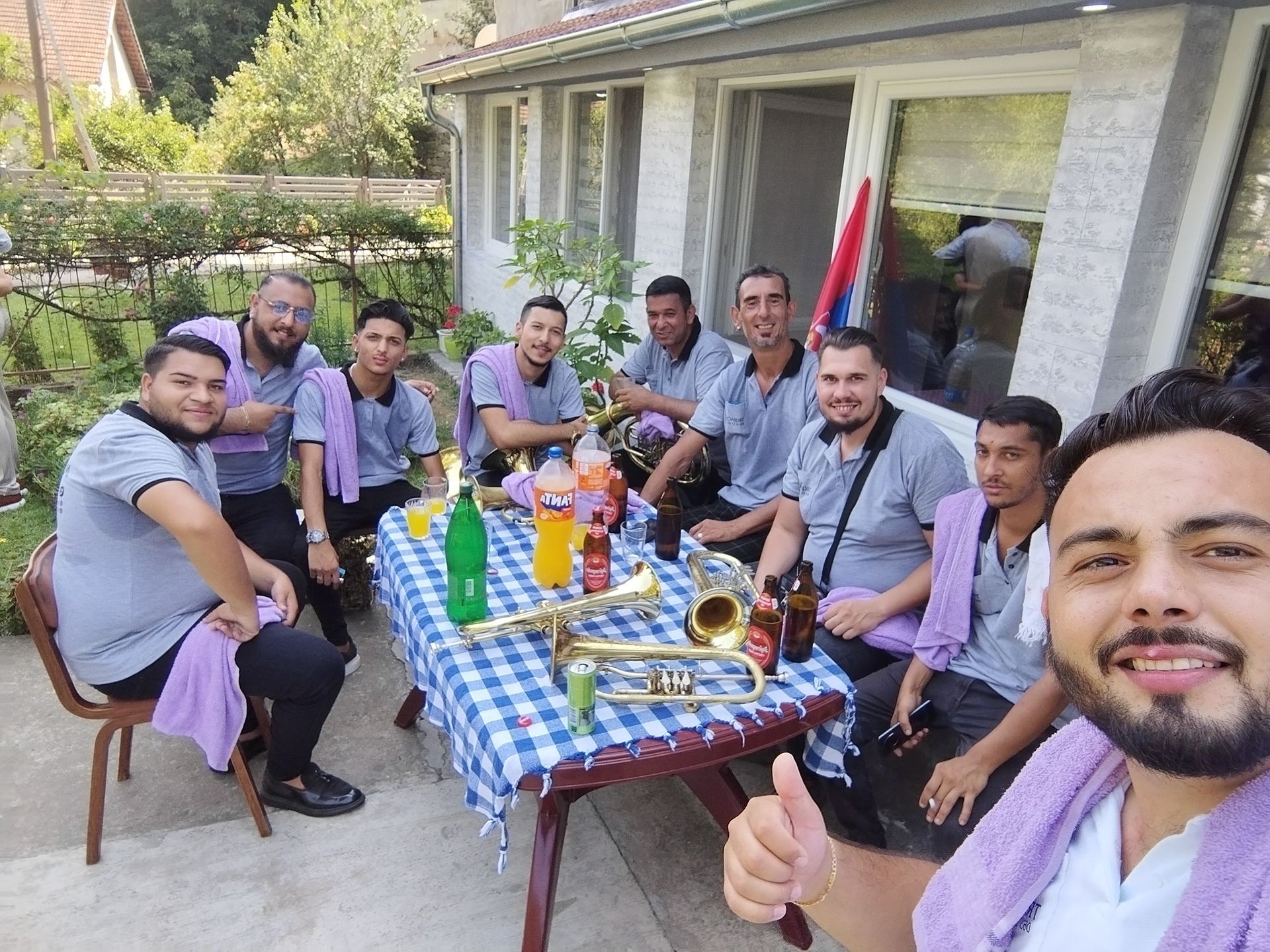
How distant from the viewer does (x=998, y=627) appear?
2.48 metres

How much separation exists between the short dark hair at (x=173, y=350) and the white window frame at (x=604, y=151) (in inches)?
160

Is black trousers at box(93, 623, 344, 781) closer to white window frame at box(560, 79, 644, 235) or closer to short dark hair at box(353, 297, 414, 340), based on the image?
short dark hair at box(353, 297, 414, 340)

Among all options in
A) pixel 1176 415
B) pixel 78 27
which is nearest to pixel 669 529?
pixel 1176 415

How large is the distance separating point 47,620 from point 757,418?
2.82 metres

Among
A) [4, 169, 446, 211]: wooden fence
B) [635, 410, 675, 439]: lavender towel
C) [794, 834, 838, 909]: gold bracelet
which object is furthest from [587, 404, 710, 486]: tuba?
[4, 169, 446, 211]: wooden fence

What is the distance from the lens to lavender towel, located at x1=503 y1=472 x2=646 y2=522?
278 cm

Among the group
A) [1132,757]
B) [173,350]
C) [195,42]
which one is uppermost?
[195,42]

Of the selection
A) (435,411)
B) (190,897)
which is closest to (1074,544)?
(190,897)

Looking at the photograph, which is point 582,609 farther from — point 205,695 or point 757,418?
point 757,418

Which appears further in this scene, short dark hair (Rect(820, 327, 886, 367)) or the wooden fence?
the wooden fence

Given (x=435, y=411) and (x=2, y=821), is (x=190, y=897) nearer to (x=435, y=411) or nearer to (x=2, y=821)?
(x=2, y=821)

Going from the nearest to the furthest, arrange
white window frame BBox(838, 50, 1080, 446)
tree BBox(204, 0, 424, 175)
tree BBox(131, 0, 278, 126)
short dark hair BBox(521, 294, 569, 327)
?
white window frame BBox(838, 50, 1080, 446) → short dark hair BBox(521, 294, 569, 327) → tree BBox(204, 0, 424, 175) → tree BBox(131, 0, 278, 126)

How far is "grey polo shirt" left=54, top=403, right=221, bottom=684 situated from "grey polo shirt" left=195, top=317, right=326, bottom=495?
1.17m

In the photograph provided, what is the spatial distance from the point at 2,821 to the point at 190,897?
2.62 feet
